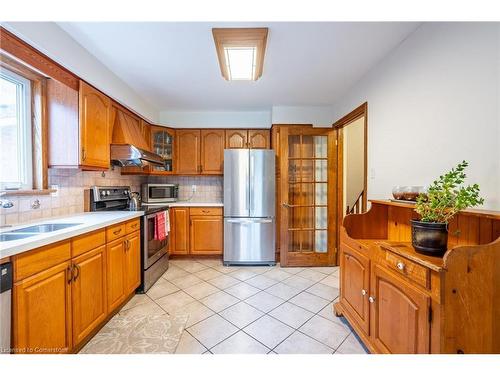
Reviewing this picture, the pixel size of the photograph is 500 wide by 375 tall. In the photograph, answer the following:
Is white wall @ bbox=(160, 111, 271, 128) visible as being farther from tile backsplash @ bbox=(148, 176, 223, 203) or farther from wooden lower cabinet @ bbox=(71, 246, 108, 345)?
wooden lower cabinet @ bbox=(71, 246, 108, 345)

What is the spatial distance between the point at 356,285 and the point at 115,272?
6.57 ft

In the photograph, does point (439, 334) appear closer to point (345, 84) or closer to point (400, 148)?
point (400, 148)

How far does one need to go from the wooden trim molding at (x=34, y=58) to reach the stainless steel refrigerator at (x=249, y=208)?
1808 millimetres

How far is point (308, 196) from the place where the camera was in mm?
3061

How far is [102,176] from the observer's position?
98.7 inches

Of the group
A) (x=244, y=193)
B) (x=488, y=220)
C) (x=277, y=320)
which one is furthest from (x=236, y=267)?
(x=488, y=220)

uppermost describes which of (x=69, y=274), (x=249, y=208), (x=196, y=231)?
(x=249, y=208)

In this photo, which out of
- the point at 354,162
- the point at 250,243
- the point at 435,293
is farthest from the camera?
the point at 354,162

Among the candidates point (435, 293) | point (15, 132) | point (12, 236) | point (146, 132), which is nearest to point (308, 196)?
point (435, 293)

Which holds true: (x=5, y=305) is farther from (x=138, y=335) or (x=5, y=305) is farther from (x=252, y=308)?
(x=252, y=308)

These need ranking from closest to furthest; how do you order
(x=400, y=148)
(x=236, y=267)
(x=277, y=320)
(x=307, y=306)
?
(x=400, y=148) < (x=277, y=320) < (x=307, y=306) < (x=236, y=267)

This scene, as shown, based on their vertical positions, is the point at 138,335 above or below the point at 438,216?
below

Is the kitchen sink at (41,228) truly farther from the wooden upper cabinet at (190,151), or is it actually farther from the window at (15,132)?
the wooden upper cabinet at (190,151)
